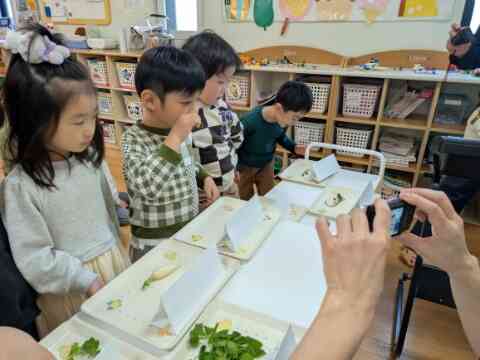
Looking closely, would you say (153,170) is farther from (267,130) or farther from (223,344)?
(267,130)

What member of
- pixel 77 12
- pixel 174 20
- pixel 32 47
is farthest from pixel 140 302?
pixel 77 12

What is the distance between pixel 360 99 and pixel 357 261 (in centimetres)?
209

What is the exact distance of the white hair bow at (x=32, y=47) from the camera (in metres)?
0.71

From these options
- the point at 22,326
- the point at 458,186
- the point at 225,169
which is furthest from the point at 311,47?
the point at 22,326

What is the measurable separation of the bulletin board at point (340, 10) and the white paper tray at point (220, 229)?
1.89m

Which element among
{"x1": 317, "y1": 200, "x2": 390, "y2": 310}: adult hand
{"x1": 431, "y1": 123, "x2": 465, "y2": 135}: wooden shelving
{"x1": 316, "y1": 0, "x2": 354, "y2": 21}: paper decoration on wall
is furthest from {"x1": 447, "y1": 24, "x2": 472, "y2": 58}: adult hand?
{"x1": 317, "y1": 200, "x2": 390, "y2": 310}: adult hand

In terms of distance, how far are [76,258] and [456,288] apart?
0.86 m

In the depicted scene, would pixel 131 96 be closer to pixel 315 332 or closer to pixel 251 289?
pixel 251 289

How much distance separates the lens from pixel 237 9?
2703mm

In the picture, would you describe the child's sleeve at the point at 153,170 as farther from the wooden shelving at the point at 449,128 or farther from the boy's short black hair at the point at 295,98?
the wooden shelving at the point at 449,128

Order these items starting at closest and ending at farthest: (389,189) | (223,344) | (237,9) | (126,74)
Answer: (223,344), (389,189), (237,9), (126,74)

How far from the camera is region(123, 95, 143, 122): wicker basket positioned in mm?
3102

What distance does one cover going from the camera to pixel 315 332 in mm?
429

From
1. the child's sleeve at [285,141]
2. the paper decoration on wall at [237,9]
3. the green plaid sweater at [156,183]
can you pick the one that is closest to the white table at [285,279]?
the green plaid sweater at [156,183]
